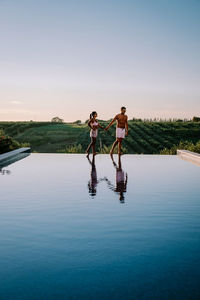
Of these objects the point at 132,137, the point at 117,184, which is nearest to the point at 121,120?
the point at 117,184

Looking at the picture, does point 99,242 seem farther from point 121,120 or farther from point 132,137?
point 132,137

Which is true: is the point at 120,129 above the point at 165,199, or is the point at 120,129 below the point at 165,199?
above

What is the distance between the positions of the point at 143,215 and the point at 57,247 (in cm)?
185

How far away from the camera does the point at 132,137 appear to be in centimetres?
3472

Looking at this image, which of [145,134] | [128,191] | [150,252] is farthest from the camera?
[145,134]

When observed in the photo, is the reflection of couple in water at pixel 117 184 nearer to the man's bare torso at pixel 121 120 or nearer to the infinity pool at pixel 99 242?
the infinity pool at pixel 99 242

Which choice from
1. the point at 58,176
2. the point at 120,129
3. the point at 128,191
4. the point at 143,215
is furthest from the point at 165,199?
the point at 120,129

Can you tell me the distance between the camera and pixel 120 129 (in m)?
14.6

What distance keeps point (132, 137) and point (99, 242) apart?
30.6 meters

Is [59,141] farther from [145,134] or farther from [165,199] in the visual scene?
[165,199]

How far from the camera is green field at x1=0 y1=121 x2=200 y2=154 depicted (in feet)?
104

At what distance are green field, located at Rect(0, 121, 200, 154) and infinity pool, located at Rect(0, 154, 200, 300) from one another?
22.3 m

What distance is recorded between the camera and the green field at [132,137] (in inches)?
1254

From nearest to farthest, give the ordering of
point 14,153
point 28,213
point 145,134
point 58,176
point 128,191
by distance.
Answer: point 28,213 < point 128,191 < point 58,176 < point 14,153 < point 145,134
